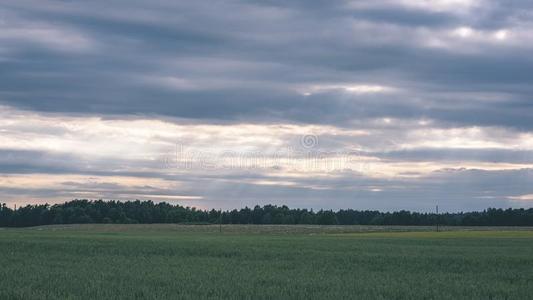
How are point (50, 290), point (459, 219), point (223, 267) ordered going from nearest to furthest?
point (50, 290) < point (223, 267) < point (459, 219)

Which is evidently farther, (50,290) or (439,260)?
(439,260)

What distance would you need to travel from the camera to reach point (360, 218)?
195750 millimetres

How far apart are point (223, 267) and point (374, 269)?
7.15 metres

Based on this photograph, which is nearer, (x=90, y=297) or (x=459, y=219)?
(x=90, y=297)

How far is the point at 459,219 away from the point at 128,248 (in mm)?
120940

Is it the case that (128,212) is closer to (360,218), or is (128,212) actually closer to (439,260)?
(360,218)

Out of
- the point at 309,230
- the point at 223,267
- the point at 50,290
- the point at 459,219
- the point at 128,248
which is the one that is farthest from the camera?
the point at 459,219

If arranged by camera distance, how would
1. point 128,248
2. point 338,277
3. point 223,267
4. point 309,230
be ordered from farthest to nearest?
point 309,230 → point 128,248 → point 223,267 → point 338,277

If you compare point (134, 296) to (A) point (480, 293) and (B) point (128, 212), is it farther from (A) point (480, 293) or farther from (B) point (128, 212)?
(B) point (128, 212)

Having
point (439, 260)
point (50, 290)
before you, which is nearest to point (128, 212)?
point (439, 260)

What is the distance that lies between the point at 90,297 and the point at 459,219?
147m

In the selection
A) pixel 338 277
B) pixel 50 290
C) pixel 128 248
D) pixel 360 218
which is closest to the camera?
pixel 50 290

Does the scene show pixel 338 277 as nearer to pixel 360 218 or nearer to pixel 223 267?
pixel 223 267

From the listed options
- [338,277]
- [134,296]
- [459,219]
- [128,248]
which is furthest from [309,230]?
[134,296]
